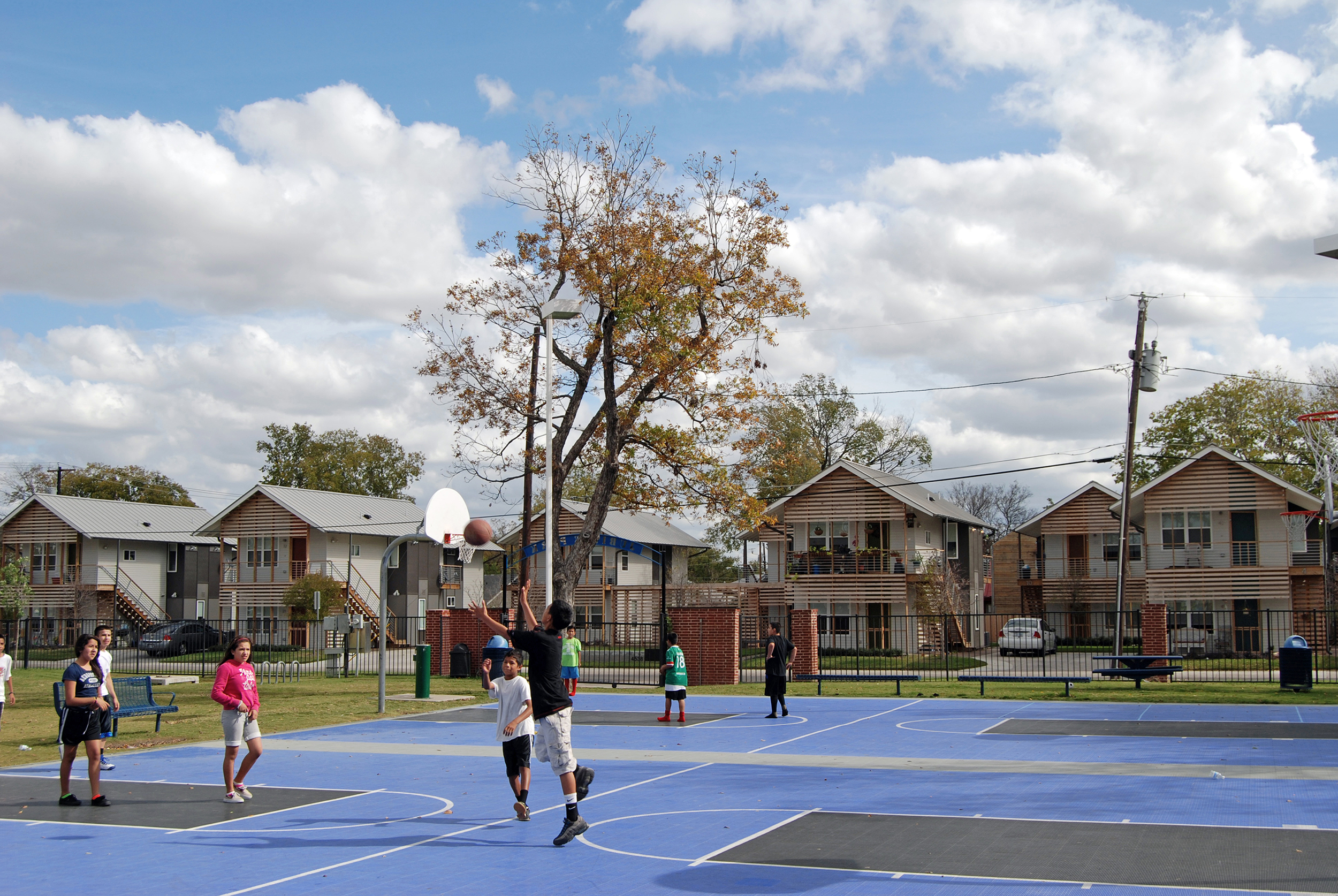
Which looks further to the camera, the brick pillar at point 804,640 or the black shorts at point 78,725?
the brick pillar at point 804,640

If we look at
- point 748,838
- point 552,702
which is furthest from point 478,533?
point 748,838

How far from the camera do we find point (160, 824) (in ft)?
36.1

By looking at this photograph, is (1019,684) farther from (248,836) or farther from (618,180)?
(248,836)

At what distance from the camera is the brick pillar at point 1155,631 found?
28.8 m

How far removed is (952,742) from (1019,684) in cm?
1214

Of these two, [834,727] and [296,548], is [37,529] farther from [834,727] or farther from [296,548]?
[834,727]

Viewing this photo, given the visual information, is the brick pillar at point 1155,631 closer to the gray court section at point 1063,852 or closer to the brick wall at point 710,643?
the brick wall at point 710,643

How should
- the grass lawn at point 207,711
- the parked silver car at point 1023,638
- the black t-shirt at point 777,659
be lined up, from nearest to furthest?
the grass lawn at point 207,711 < the black t-shirt at point 777,659 < the parked silver car at point 1023,638

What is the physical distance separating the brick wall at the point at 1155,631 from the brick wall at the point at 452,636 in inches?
683

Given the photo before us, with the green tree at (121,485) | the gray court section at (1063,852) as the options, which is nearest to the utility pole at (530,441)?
the gray court section at (1063,852)

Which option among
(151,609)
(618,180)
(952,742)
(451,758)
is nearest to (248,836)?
(451,758)

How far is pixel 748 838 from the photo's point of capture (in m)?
10.0

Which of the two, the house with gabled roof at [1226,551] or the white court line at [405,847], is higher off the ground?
the house with gabled roof at [1226,551]

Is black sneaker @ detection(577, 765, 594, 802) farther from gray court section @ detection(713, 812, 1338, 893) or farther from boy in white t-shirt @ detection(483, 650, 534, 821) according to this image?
gray court section @ detection(713, 812, 1338, 893)
